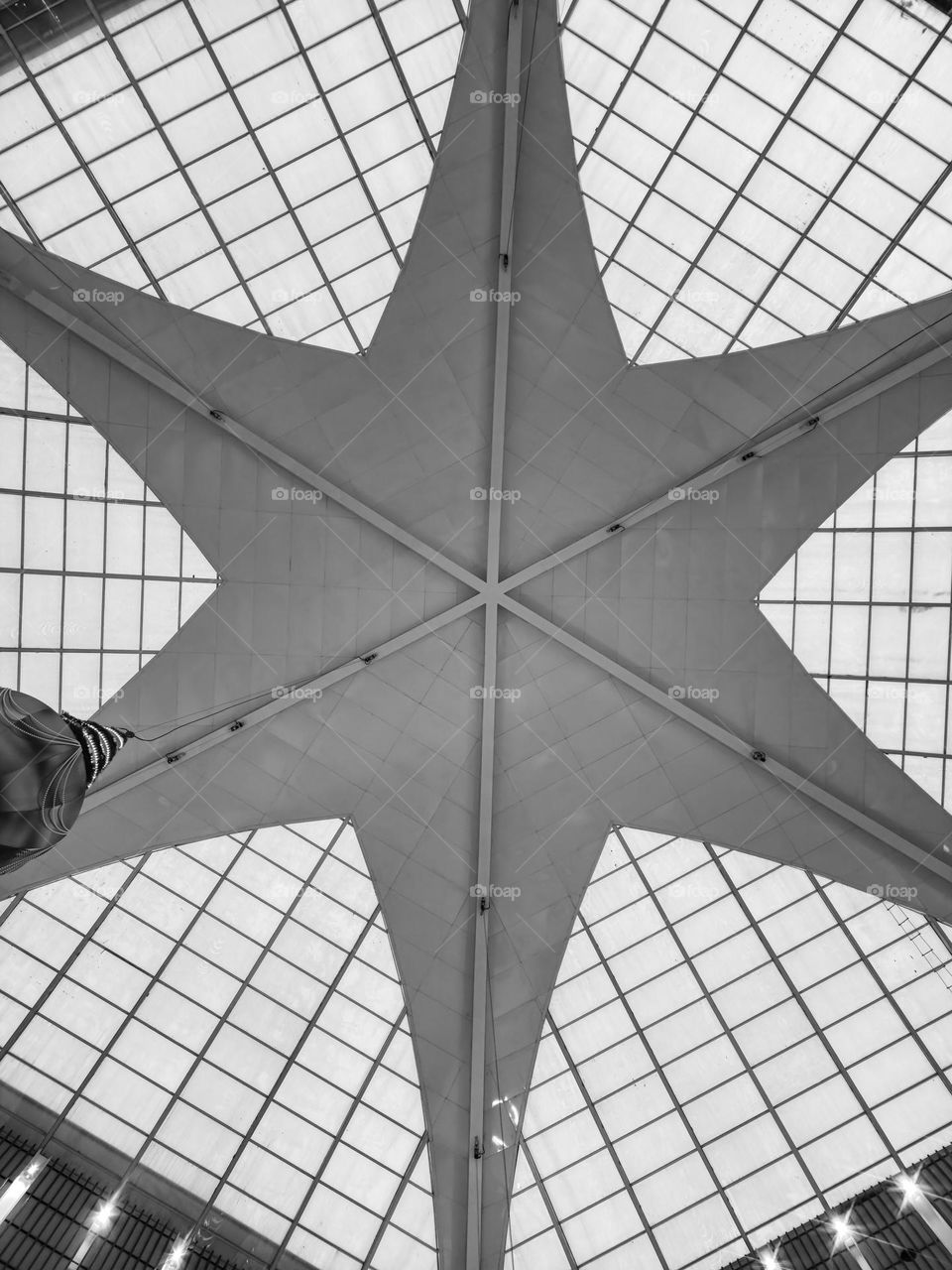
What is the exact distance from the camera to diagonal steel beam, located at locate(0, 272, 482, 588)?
20222 mm

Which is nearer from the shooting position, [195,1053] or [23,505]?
[23,505]

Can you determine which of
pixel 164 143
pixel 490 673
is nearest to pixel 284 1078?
pixel 490 673

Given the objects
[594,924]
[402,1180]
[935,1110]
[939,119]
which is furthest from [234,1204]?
[939,119]

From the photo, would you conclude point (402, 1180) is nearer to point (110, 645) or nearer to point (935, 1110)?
point (935, 1110)

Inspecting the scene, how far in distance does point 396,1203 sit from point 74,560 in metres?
→ 17.8

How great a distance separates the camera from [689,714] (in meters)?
22.9

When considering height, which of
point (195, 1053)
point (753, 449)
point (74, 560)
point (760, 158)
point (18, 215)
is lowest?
point (195, 1053)

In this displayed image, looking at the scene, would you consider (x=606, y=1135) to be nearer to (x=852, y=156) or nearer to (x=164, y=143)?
(x=852, y=156)

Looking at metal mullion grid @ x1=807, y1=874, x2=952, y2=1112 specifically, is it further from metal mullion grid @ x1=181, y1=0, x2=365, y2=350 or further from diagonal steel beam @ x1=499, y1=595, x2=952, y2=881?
metal mullion grid @ x1=181, y1=0, x2=365, y2=350

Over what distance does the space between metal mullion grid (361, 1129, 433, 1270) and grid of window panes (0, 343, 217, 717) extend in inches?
547

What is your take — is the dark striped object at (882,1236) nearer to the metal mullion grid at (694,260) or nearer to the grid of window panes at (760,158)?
the grid of window panes at (760,158)

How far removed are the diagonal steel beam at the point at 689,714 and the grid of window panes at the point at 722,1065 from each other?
1980mm

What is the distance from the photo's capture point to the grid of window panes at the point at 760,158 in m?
18.1

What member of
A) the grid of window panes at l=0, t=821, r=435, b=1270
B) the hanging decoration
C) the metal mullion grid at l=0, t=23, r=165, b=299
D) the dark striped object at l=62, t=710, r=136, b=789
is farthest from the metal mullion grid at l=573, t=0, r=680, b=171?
the grid of window panes at l=0, t=821, r=435, b=1270
